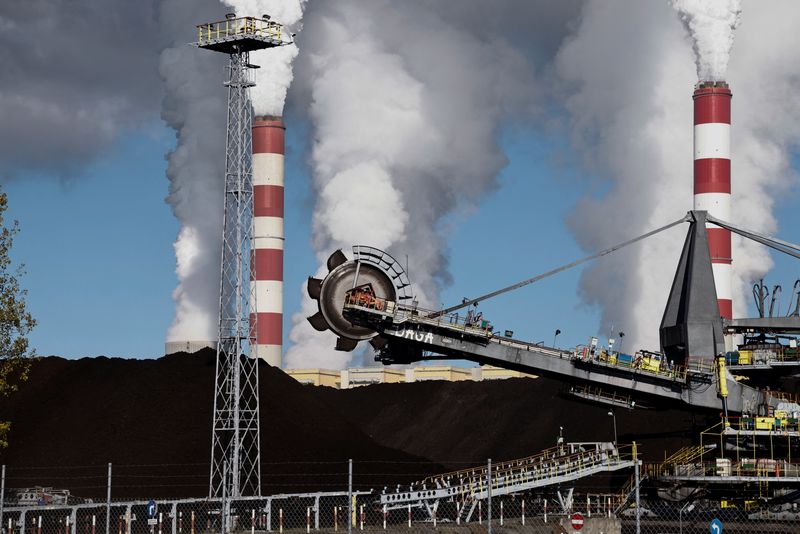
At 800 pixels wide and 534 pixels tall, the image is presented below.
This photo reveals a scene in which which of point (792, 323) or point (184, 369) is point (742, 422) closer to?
point (792, 323)

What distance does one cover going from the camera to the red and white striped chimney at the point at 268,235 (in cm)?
7688

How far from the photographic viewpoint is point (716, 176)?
67688mm

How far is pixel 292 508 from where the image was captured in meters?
52.8

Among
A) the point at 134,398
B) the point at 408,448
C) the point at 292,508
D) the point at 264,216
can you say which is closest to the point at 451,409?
Answer: the point at 408,448

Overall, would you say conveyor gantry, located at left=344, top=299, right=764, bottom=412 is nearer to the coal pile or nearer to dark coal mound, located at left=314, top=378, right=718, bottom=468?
the coal pile

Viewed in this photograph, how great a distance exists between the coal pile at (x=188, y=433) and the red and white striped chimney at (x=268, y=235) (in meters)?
4.91

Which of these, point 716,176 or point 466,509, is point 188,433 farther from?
point 716,176

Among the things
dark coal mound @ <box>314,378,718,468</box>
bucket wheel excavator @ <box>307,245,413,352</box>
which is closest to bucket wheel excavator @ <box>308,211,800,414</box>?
bucket wheel excavator @ <box>307,245,413,352</box>

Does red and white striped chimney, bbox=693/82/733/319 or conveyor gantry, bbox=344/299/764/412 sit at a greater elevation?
red and white striped chimney, bbox=693/82/733/319

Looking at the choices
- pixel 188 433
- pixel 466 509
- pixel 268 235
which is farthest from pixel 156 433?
pixel 466 509

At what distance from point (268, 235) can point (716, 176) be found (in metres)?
26.4

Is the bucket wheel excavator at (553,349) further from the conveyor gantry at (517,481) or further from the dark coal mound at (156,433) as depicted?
the dark coal mound at (156,433)

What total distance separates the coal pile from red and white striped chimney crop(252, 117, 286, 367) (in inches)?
193

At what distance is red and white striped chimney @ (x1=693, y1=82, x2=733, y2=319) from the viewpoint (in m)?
67.3
